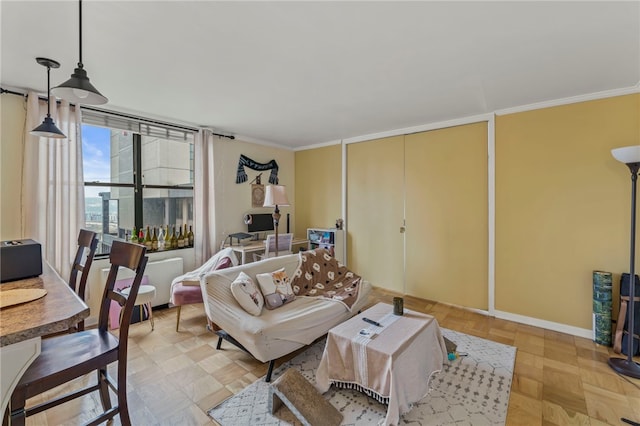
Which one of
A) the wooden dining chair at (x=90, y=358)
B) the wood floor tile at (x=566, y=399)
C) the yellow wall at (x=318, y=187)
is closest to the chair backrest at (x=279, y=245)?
the yellow wall at (x=318, y=187)

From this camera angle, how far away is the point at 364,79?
254cm

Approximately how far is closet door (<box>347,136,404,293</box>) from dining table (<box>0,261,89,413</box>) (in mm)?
3782

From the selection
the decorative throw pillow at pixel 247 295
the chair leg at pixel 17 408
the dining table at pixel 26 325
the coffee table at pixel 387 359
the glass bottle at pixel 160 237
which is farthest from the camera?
the glass bottle at pixel 160 237

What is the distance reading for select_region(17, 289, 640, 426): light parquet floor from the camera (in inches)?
72.1

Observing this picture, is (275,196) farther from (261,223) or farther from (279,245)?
(261,223)

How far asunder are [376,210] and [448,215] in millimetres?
1095

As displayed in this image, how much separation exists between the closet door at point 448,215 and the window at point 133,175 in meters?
3.30

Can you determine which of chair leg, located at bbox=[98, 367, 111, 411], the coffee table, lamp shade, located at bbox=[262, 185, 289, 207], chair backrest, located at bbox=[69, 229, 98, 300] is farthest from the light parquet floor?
lamp shade, located at bbox=[262, 185, 289, 207]

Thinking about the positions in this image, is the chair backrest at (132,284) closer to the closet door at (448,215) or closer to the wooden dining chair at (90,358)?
the wooden dining chair at (90,358)

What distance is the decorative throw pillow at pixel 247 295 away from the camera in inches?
93.3

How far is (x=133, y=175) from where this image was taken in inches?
143

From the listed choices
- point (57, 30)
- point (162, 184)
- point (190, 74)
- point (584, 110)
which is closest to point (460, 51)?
point (584, 110)

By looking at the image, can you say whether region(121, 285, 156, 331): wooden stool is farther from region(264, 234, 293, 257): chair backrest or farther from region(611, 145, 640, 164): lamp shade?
region(611, 145, 640, 164): lamp shade

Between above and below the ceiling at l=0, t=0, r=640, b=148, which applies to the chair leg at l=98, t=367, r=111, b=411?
below
